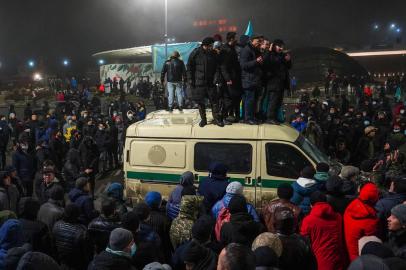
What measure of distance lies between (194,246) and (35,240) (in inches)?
89.1

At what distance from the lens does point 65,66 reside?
57.7 metres

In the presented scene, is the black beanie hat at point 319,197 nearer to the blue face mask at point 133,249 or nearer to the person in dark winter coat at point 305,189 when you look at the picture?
the person in dark winter coat at point 305,189

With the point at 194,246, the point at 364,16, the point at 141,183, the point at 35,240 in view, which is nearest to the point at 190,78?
the point at 141,183

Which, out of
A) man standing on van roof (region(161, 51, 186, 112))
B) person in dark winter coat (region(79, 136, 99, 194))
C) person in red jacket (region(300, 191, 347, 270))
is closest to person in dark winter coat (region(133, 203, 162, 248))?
person in red jacket (region(300, 191, 347, 270))

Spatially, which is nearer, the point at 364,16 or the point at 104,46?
the point at 104,46

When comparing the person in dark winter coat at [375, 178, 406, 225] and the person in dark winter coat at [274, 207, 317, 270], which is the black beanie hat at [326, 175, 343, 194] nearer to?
the person in dark winter coat at [375, 178, 406, 225]

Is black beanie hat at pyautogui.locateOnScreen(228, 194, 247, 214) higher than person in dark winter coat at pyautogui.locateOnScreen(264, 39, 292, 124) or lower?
lower

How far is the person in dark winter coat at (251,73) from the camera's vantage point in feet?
27.7

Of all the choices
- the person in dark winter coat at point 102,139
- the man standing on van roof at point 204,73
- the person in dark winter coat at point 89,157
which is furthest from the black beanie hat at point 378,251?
the person in dark winter coat at point 102,139

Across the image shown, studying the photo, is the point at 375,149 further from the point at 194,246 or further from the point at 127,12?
the point at 127,12

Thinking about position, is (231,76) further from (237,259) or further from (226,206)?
(237,259)

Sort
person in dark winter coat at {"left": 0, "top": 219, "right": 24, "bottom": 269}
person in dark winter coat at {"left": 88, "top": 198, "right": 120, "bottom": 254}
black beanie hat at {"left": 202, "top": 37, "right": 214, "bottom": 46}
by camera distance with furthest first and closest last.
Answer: black beanie hat at {"left": 202, "top": 37, "right": 214, "bottom": 46}, person in dark winter coat at {"left": 88, "top": 198, "right": 120, "bottom": 254}, person in dark winter coat at {"left": 0, "top": 219, "right": 24, "bottom": 269}

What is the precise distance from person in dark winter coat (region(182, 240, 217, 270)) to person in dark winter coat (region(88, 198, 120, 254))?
170cm

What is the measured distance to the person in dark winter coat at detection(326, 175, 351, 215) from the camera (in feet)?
18.7
